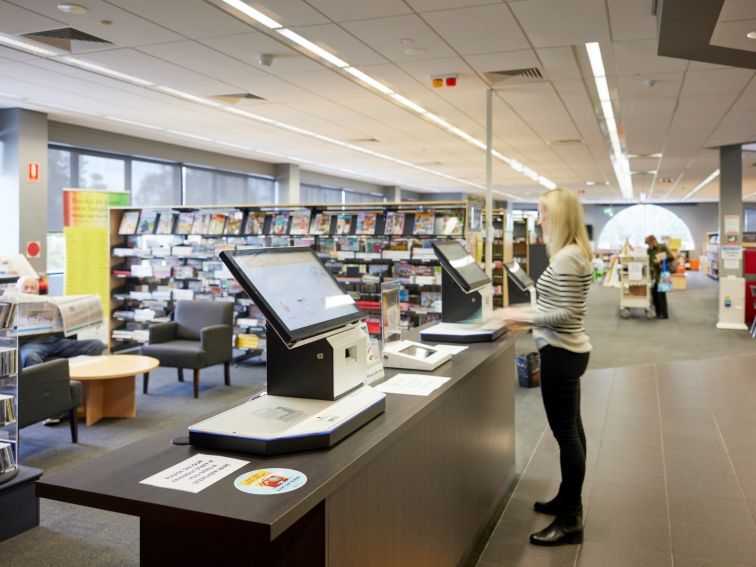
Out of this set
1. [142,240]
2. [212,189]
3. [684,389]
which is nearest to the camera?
[684,389]

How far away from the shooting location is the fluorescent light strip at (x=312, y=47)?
5.16m

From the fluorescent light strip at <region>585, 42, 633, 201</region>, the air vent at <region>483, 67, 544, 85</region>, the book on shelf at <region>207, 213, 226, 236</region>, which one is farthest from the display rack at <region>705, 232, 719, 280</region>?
the book on shelf at <region>207, 213, 226, 236</region>

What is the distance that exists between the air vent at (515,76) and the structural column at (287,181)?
8.31 m

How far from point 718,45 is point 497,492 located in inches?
161

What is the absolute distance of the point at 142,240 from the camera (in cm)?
820

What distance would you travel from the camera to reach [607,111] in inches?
329

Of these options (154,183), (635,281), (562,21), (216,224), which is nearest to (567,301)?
(562,21)

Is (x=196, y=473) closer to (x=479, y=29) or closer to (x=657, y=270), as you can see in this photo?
(x=479, y=29)

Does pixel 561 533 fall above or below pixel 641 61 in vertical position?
below

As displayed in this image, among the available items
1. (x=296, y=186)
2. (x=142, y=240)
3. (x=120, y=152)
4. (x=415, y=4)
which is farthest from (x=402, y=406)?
(x=296, y=186)

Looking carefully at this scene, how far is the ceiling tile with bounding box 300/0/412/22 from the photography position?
4.43 meters

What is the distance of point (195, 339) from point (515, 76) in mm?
4317

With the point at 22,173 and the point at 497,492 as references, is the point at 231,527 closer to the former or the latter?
the point at 497,492

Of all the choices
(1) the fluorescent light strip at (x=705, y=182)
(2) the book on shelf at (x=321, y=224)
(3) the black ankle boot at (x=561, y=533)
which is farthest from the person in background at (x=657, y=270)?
(3) the black ankle boot at (x=561, y=533)
